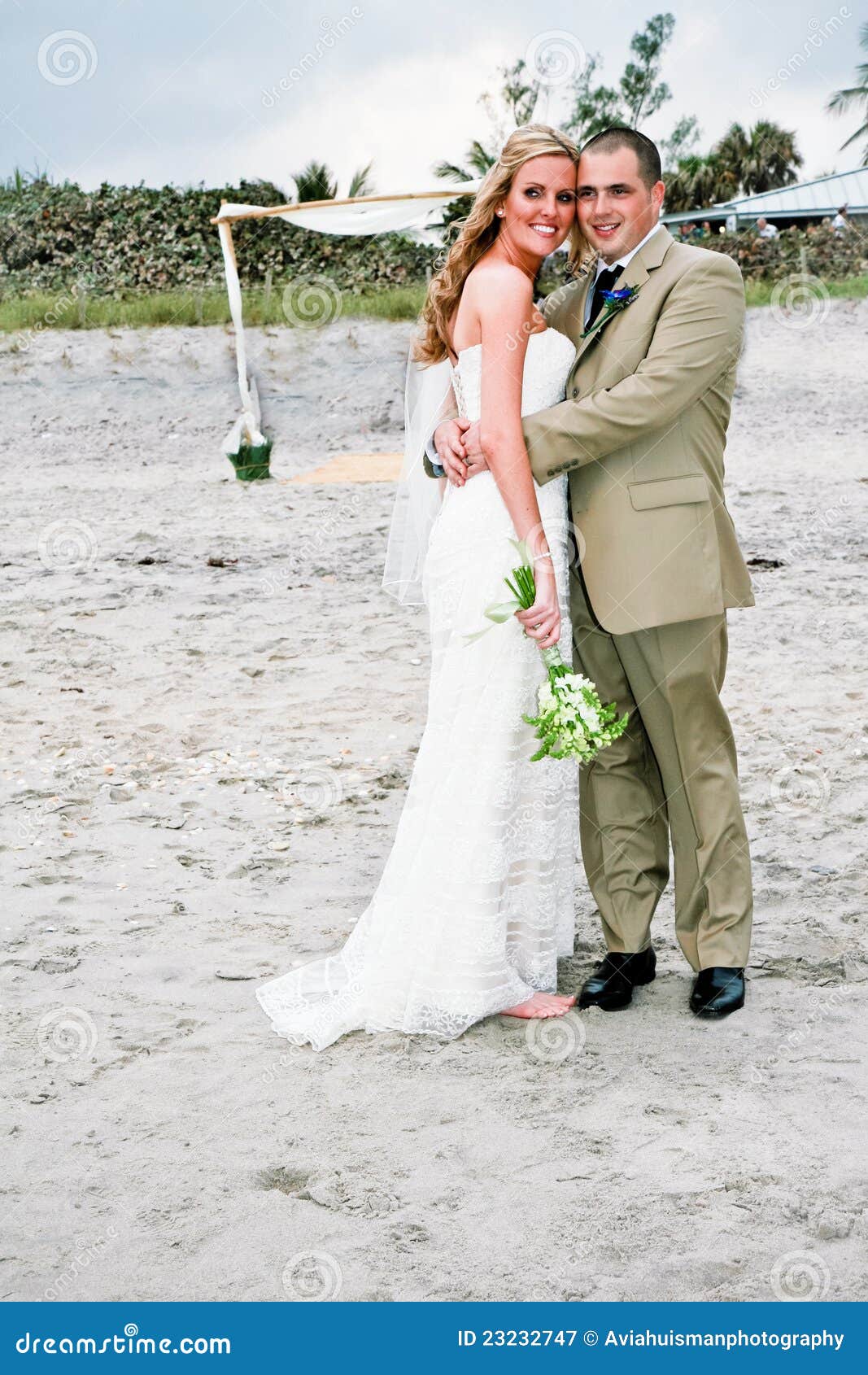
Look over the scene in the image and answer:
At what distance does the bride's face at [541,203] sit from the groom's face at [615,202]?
0.05 m

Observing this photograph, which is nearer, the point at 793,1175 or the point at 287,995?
the point at 793,1175

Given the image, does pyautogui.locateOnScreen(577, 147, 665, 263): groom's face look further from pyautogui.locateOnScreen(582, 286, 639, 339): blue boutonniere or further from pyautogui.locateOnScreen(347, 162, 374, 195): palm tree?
pyautogui.locateOnScreen(347, 162, 374, 195): palm tree

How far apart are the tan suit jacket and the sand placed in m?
1.30

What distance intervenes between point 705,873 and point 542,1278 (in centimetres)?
138

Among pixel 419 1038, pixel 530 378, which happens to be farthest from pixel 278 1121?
pixel 530 378

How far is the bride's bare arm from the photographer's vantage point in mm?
3604

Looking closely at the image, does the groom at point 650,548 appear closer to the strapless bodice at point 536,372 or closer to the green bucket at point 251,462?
the strapless bodice at point 536,372

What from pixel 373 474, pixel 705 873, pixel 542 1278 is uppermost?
pixel 373 474

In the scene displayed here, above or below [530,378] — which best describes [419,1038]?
below

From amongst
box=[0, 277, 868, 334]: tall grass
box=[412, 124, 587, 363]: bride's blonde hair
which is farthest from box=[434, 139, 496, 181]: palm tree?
box=[412, 124, 587, 363]: bride's blonde hair

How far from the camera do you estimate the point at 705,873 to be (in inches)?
152

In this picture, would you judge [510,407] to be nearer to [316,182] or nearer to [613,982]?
[613,982]

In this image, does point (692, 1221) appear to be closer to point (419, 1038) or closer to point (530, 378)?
point (419, 1038)

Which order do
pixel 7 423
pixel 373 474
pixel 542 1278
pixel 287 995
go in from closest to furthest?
pixel 542 1278 < pixel 287 995 < pixel 373 474 < pixel 7 423
